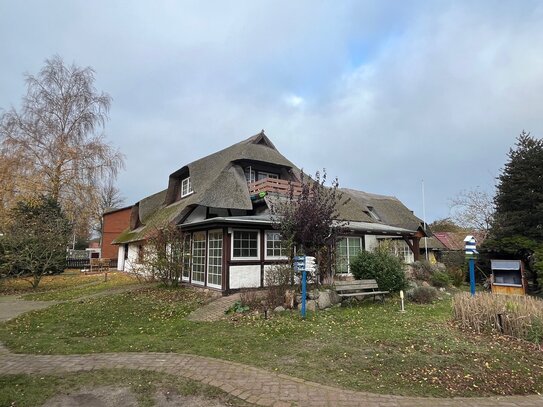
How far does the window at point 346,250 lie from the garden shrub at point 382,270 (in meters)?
3.03

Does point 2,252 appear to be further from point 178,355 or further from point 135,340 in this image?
point 178,355

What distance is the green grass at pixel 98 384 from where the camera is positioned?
4457 millimetres

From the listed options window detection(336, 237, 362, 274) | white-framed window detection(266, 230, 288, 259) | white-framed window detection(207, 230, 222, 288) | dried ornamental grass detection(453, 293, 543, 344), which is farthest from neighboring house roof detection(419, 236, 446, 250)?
dried ornamental grass detection(453, 293, 543, 344)

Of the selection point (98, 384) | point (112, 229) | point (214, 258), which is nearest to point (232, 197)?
point (214, 258)

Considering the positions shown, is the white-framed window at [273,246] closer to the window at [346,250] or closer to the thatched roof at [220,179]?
the thatched roof at [220,179]

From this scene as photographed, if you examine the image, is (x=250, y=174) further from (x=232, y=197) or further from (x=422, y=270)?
(x=422, y=270)

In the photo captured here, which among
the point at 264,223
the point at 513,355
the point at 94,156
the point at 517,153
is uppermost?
the point at 94,156

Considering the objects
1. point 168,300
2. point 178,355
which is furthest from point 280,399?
point 168,300

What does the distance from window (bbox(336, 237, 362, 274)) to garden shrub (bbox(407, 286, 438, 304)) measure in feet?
12.9

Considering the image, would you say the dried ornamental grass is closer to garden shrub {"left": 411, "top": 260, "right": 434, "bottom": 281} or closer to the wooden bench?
the wooden bench

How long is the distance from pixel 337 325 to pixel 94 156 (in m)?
24.9

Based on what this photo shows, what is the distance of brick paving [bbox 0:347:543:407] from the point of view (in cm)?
450

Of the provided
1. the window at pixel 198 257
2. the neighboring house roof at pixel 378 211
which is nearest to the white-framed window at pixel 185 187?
the window at pixel 198 257

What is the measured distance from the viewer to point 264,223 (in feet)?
44.0
